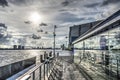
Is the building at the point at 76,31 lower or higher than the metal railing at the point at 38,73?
higher

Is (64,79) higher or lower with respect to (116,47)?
lower

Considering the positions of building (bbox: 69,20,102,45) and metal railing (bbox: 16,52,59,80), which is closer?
metal railing (bbox: 16,52,59,80)

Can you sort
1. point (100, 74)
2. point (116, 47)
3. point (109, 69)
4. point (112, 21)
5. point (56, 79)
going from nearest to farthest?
point (112, 21) < point (116, 47) < point (109, 69) < point (56, 79) < point (100, 74)

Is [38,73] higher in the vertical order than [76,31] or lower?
lower

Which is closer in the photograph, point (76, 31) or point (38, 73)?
point (38, 73)

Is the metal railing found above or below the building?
below

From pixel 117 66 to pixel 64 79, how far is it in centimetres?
335

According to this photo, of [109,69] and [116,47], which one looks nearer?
[116,47]

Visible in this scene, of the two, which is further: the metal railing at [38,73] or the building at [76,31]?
the building at [76,31]

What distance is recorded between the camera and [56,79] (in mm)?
9688

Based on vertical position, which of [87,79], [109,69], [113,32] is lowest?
[87,79]

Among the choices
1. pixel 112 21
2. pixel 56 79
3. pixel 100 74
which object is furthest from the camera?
pixel 100 74

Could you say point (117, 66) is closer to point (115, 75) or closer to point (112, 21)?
point (115, 75)

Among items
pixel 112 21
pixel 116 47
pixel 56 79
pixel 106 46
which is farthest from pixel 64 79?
pixel 112 21
